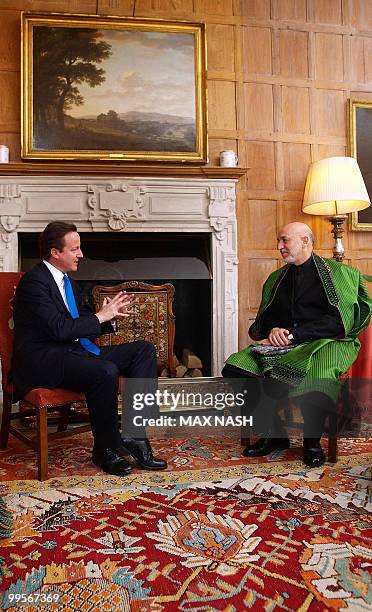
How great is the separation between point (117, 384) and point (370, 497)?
126 centimetres

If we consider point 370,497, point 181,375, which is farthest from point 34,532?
point 181,375

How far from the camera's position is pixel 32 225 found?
3857 mm

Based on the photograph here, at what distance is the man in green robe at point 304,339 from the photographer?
8.91 feet

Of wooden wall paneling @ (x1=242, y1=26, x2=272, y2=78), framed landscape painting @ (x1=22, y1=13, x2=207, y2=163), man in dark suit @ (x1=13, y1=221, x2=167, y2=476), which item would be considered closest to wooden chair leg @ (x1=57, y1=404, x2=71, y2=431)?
man in dark suit @ (x1=13, y1=221, x2=167, y2=476)

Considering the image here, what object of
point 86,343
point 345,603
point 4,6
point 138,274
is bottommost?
point 345,603

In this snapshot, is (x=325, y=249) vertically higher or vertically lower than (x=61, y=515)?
higher

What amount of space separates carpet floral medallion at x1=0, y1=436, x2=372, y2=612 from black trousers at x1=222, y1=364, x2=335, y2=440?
20 centimetres

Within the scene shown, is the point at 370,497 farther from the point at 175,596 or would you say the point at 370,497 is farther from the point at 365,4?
the point at 365,4

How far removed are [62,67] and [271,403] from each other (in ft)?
9.47

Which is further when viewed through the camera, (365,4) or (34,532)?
(365,4)

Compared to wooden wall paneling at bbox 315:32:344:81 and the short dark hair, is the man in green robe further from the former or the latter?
wooden wall paneling at bbox 315:32:344:81

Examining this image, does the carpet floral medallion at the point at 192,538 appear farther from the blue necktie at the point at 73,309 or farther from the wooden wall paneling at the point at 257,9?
the wooden wall paneling at the point at 257,9

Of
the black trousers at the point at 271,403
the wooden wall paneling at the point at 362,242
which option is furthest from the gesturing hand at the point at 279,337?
the wooden wall paneling at the point at 362,242

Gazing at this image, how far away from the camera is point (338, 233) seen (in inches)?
160
